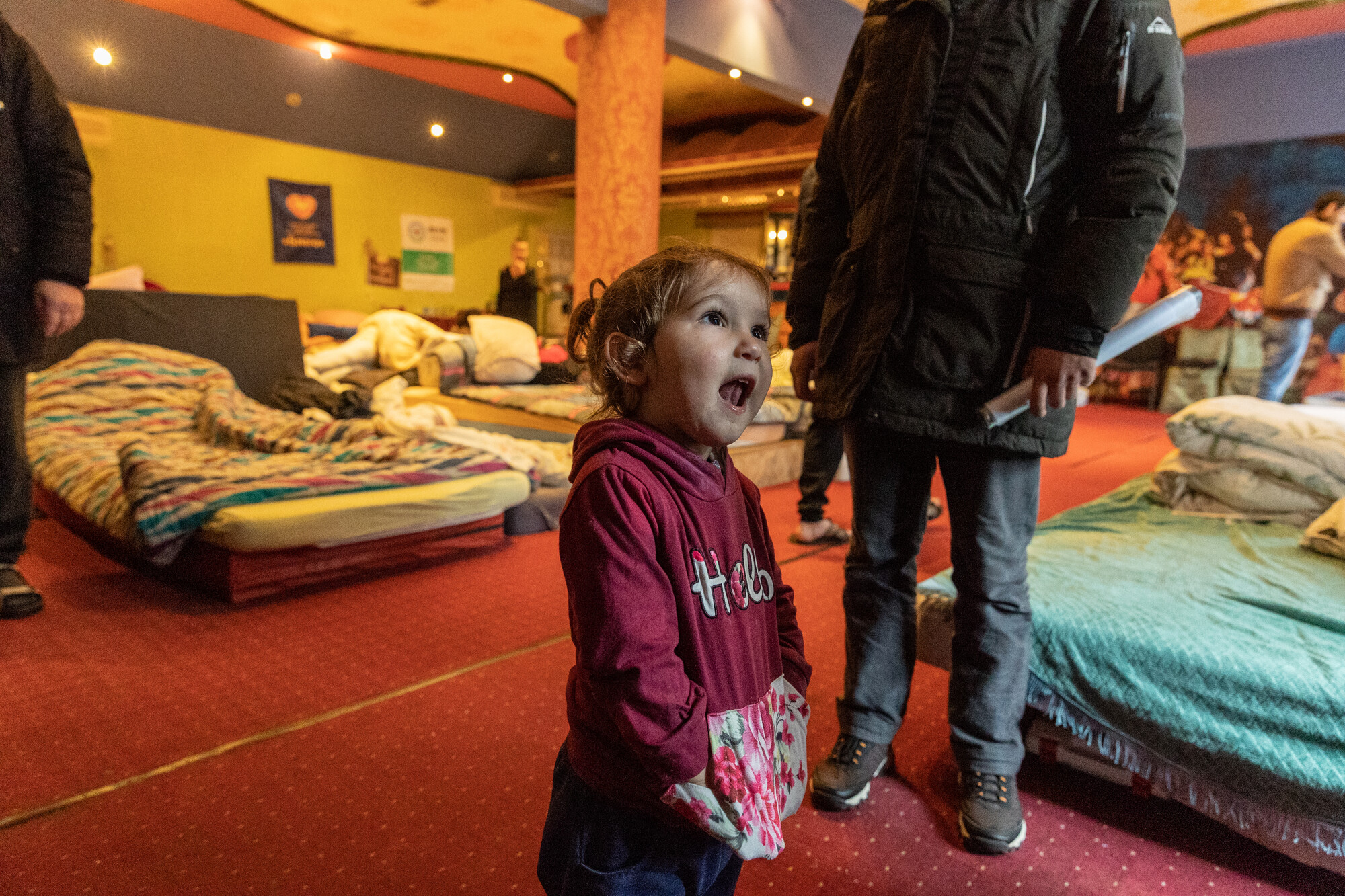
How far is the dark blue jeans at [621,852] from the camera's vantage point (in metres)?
0.65

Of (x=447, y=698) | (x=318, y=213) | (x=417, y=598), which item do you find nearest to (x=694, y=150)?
(x=318, y=213)

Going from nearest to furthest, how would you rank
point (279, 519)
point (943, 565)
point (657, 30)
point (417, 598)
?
point (279, 519), point (417, 598), point (943, 565), point (657, 30)

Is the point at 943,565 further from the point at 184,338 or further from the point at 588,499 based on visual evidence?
the point at 184,338

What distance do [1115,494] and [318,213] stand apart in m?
5.66

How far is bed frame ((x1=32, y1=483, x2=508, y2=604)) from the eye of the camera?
1.87 metres

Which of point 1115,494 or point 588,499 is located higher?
point 588,499

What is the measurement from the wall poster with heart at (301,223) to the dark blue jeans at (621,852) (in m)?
5.90

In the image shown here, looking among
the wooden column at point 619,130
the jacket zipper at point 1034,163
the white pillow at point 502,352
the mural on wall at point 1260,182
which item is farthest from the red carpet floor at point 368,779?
the mural on wall at point 1260,182

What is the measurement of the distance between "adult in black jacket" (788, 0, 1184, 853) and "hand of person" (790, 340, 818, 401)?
41mm

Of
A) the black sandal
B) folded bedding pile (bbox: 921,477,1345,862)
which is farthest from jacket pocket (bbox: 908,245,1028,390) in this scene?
the black sandal

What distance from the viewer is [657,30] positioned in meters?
3.48

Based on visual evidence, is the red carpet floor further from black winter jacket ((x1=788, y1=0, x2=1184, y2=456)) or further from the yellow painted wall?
Answer: the yellow painted wall

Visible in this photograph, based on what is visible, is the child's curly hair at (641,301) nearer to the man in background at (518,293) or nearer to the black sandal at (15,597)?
the black sandal at (15,597)

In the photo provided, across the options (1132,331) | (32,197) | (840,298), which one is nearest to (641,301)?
(840,298)
